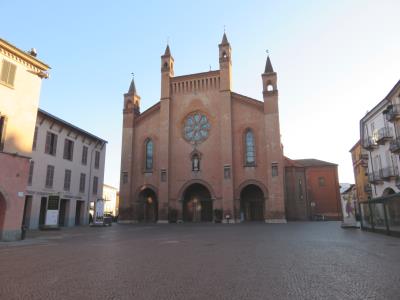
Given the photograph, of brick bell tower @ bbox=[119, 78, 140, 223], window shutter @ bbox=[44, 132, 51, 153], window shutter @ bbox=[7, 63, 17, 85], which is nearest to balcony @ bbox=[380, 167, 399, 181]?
brick bell tower @ bbox=[119, 78, 140, 223]

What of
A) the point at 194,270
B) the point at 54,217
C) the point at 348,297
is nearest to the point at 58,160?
the point at 54,217

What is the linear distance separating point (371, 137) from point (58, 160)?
29.1m

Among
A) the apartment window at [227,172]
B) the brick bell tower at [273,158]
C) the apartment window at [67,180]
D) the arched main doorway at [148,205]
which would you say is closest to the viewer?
the apartment window at [67,180]

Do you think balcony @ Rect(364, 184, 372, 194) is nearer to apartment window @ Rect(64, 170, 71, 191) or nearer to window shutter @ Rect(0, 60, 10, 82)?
apartment window @ Rect(64, 170, 71, 191)

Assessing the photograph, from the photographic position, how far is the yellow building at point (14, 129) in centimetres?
→ 1460

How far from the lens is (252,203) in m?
35.4

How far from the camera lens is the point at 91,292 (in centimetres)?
506

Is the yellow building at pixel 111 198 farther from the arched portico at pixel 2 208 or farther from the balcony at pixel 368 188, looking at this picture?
the arched portico at pixel 2 208

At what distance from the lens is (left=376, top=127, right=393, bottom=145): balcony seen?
26.3 metres

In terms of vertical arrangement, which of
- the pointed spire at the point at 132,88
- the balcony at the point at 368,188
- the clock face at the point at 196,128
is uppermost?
the pointed spire at the point at 132,88

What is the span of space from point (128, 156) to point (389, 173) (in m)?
27.1

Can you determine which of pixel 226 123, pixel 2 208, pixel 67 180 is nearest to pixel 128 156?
pixel 67 180

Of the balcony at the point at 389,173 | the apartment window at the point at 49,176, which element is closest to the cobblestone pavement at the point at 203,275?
the apartment window at the point at 49,176

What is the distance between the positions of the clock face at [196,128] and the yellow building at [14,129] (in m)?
21.3
